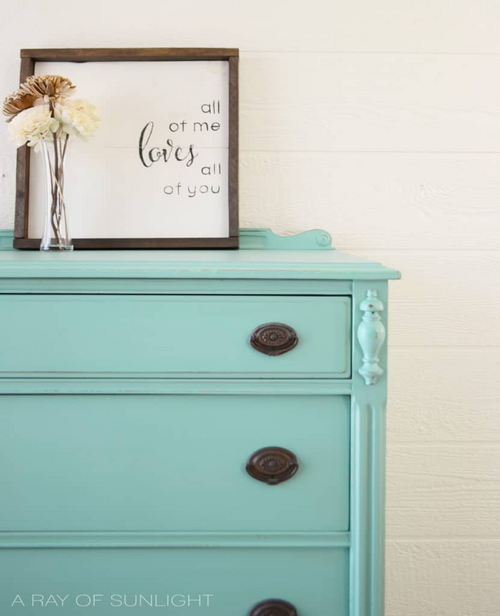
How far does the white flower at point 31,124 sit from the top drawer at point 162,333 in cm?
43

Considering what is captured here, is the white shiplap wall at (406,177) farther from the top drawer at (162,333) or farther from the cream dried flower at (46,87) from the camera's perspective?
the top drawer at (162,333)

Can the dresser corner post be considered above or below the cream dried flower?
below

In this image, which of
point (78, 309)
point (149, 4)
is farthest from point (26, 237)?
point (149, 4)

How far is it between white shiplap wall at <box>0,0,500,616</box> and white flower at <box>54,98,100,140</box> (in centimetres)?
22

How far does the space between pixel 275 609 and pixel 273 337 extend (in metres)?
0.43

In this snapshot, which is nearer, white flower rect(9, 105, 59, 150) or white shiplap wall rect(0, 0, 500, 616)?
white flower rect(9, 105, 59, 150)

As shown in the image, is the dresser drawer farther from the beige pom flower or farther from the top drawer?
the beige pom flower

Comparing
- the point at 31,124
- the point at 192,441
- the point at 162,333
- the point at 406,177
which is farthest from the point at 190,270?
the point at 406,177

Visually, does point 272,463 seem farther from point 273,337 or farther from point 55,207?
point 55,207

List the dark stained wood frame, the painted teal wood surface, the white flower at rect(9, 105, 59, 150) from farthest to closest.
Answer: the dark stained wood frame → the white flower at rect(9, 105, 59, 150) → the painted teal wood surface

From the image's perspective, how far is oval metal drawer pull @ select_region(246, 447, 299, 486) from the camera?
96 centimetres

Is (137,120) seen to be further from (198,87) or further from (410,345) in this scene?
(410,345)

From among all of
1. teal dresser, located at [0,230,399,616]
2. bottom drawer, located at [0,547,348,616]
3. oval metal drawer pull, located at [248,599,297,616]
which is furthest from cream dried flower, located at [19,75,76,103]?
oval metal drawer pull, located at [248,599,297,616]

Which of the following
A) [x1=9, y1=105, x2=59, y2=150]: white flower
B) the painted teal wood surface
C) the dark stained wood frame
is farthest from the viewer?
the dark stained wood frame
